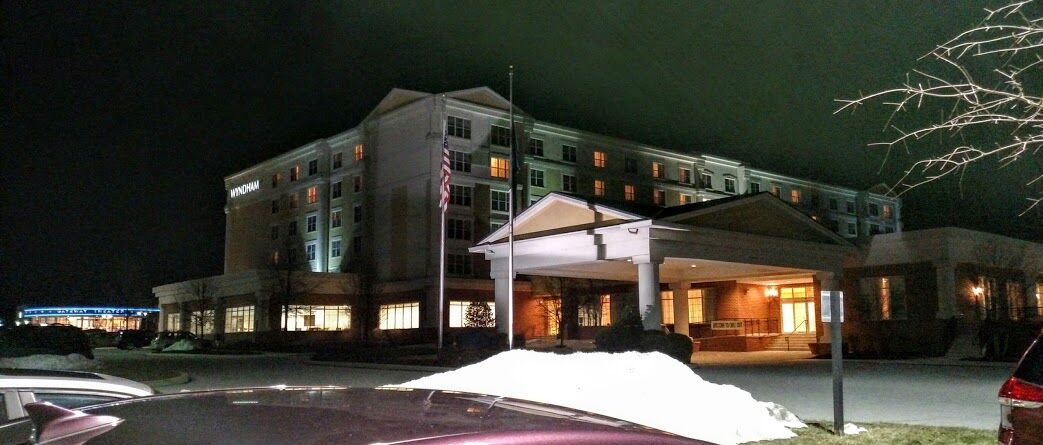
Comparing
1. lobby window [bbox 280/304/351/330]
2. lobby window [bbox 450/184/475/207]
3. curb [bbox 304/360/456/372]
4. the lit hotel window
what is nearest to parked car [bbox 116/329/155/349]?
lobby window [bbox 280/304/351/330]

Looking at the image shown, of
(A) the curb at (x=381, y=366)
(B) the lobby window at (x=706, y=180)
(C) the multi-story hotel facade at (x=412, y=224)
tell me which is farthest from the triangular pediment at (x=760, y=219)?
(B) the lobby window at (x=706, y=180)

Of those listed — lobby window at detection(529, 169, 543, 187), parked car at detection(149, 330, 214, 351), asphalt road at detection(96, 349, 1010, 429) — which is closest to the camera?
asphalt road at detection(96, 349, 1010, 429)

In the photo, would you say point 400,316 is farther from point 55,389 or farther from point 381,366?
point 55,389

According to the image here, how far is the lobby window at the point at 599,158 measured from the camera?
72.1m

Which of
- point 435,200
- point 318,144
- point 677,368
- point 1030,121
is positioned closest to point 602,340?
point 677,368

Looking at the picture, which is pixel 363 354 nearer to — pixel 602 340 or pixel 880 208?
pixel 602 340

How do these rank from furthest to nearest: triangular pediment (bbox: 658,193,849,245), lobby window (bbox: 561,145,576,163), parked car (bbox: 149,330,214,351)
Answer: lobby window (bbox: 561,145,576,163) → parked car (bbox: 149,330,214,351) → triangular pediment (bbox: 658,193,849,245)

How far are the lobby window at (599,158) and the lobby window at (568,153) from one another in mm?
2229

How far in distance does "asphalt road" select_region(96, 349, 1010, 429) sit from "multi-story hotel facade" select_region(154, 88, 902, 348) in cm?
1452

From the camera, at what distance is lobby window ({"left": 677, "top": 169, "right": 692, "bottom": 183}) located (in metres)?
78.1

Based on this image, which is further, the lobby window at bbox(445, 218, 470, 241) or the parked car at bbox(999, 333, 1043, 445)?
the lobby window at bbox(445, 218, 470, 241)

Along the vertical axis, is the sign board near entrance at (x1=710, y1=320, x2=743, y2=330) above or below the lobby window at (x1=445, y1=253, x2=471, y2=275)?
below

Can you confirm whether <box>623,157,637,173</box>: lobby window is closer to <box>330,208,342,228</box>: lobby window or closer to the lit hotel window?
the lit hotel window

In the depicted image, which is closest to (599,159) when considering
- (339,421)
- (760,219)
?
(760,219)
